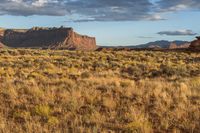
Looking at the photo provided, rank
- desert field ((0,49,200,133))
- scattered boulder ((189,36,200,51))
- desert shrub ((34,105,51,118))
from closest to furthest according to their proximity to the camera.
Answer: desert field ((0,49,200,133)) → desert shrub ((34,105,51,118)) → scattered boulder ((189,36,200,51))

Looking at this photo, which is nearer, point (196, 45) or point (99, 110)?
point (99, 110)

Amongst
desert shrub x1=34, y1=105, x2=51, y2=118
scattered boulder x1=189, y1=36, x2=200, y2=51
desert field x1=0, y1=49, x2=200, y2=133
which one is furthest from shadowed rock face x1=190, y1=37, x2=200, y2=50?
desert shrub x1=34, y1=105, x2=51, y2=118

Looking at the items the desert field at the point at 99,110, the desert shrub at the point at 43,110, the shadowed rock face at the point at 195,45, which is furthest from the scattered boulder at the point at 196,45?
the desert shrub at the point at 43,110

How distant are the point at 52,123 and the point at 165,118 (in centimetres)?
264

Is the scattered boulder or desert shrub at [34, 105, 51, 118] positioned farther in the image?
the scattered boulder

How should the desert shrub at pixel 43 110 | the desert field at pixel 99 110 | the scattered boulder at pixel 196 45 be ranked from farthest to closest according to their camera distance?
1. the scattered boulder at pixel 196 45
2. the desert shrub at pixel 43 110
3. the desert field at pixel 99 110

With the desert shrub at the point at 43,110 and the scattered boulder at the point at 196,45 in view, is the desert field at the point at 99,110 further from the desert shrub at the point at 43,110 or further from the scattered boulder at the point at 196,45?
the scattered boulder at the point at 196,45

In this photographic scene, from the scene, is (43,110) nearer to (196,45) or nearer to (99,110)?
(99,110)

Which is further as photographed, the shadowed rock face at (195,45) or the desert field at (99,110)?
the shadowed rock face at (195,45)

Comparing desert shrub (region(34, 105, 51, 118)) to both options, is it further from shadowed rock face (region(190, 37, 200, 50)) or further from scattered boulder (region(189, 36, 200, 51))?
shadowed rock face (region(190, 37, 200, 50))

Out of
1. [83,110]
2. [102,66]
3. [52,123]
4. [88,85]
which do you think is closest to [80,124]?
[52,123]

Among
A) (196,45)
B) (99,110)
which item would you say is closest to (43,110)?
(99,110)

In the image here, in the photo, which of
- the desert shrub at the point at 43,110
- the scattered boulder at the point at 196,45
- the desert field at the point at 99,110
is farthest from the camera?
the scattered boulder at the point at 196,45

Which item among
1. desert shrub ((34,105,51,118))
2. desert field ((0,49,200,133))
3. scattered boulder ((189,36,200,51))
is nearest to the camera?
desert field ((0,49,200,133))
